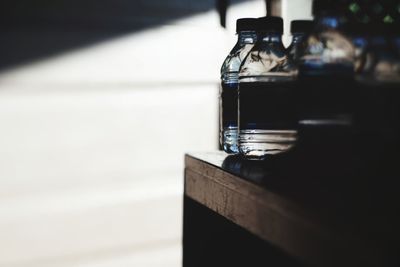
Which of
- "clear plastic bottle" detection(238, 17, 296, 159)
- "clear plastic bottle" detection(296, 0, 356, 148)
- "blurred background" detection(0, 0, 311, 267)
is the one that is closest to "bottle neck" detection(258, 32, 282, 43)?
"clear plastic bottle" detection(238, 17, 296, 159)

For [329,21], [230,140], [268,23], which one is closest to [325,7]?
[329,21]

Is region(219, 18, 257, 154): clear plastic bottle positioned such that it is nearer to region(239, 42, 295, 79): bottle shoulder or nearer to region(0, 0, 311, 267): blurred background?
region(239, 42, 295, 79): bottle shoulder

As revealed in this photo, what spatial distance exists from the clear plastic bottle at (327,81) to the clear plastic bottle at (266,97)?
6cm

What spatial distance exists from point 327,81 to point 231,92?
32 cm

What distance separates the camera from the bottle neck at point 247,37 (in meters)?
0.95

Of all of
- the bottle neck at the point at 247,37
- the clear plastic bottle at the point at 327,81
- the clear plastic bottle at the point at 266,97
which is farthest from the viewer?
the bottle neck at the point at 247,37

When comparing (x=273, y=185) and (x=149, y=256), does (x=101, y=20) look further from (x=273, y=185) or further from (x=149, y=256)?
(x=273, y=185)

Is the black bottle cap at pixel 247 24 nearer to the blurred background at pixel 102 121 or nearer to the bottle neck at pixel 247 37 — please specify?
the bottle neck at pixel 247 37

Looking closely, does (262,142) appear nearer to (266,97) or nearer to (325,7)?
(266,97)

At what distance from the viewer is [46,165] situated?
1195mm

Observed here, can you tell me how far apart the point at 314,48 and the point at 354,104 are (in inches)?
5.2

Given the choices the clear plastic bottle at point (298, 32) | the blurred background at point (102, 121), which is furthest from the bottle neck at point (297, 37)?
the blurred background at point (102, 121)

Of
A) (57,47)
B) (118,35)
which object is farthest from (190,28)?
(57,47)

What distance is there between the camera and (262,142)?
885 mm
